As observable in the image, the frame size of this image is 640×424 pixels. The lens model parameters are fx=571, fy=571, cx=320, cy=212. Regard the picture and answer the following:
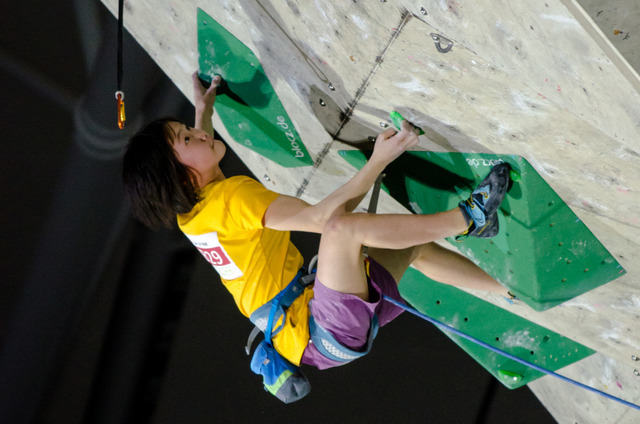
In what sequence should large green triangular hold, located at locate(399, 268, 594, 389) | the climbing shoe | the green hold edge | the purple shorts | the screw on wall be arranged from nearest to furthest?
the screw on wall → the climbing shoe → the purple shorts → the green hold edge → large green triangular hold, located at locate(399, 268, 594, 389)

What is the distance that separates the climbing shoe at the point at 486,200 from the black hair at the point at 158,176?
2.08 ft

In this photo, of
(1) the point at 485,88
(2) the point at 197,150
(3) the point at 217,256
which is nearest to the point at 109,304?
(3) the point at 217,256

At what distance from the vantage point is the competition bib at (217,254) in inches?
54.2

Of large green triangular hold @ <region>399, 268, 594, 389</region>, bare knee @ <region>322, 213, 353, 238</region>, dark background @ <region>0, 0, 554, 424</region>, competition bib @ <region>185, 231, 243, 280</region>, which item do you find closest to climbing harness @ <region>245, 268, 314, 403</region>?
competition bib @ <region>185, 231, 243, 280</region>

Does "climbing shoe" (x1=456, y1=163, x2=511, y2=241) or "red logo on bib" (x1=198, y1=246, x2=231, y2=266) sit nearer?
"climbing shoe" (x1=456, y1=163, x2=511, y2=241)

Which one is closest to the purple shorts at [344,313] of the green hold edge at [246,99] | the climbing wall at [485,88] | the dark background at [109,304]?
the climbing wall at [485,88]

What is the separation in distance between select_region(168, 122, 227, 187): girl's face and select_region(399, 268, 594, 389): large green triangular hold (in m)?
0.83

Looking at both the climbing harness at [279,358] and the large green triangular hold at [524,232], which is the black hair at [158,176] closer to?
the climbing harness at [279,358]

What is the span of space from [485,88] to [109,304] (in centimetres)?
155

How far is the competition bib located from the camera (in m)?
1.38

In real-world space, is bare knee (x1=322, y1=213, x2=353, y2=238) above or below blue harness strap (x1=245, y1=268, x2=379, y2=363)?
above

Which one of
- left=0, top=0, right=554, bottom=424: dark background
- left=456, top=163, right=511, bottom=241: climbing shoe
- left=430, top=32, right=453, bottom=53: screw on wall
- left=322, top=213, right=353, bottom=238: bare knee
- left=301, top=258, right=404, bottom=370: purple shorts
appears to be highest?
left=430, top=32, right=453, bottom=53: screw on wall

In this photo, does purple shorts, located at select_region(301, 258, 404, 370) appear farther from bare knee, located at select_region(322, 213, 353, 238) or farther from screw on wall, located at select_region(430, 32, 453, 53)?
screw on wall, located at select_region(430, 32, 453, 53)

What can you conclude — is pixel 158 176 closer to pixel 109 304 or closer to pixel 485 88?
pixel 485 88
